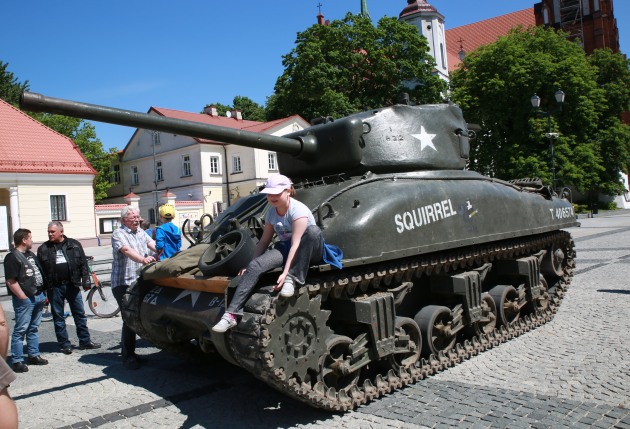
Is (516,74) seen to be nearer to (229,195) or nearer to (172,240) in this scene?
(229,195)

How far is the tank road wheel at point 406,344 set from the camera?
5539 mm

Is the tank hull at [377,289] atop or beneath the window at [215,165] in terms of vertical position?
beneath

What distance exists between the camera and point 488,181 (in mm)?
7578

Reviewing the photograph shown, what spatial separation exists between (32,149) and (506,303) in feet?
92.8

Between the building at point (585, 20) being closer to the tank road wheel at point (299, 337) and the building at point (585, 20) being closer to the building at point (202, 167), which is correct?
the building at point (202, 167)

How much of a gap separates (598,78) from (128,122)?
143 ft

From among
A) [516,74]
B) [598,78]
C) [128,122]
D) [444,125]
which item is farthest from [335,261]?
[598,78]

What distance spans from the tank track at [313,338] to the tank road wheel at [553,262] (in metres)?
2.98

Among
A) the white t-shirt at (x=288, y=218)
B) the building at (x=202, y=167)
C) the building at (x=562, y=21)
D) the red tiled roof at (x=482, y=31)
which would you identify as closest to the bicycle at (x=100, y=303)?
the white t-shirt at (x=288, y=218)

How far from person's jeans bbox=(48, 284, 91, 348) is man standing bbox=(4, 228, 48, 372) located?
0.87ft

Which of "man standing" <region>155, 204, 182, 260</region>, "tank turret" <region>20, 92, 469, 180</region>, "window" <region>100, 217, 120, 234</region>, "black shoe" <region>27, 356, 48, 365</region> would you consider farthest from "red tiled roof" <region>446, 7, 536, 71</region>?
"black shoe" <region>27, 356, 48, 365</region>

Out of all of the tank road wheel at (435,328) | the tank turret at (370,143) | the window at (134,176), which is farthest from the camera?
the window at (134,176)

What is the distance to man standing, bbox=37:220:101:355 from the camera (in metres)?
7.57

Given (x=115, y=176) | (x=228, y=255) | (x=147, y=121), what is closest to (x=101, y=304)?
(x=147, y=121)
